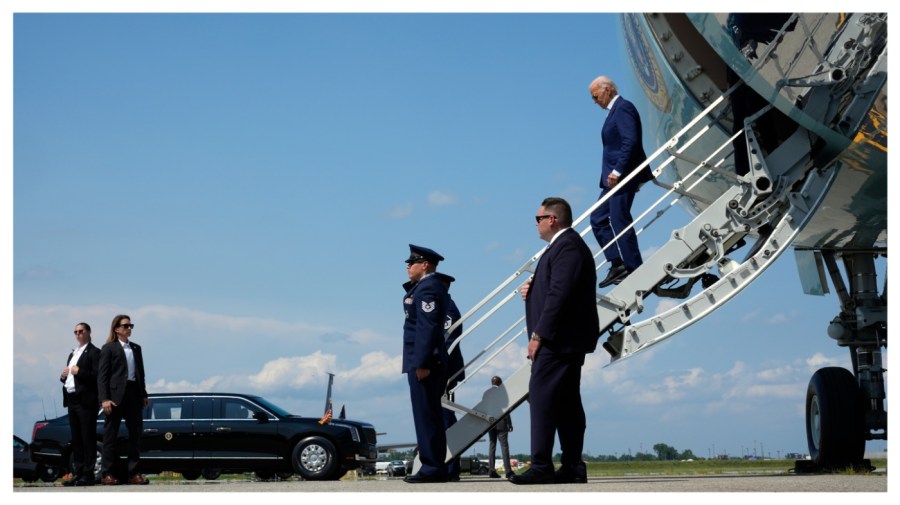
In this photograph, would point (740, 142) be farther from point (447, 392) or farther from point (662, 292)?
point (447, 392)

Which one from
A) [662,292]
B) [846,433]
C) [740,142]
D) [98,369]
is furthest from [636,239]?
[98,369]

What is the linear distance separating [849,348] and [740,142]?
3.39 meters

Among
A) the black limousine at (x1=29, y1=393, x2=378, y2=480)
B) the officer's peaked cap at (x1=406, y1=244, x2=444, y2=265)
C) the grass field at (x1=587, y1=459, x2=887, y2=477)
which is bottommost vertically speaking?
the grass field at (x1=587, y1=459, x2=887, y2=477)

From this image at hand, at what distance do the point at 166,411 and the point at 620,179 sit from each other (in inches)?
382

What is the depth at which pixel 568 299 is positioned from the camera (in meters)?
6.71

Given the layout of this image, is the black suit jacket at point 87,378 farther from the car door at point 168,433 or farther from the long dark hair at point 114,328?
the car door at point 168,433

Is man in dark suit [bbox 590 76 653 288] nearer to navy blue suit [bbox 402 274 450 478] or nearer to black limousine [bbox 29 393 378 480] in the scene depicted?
navy blue suit [bbox 402 274 450 478]

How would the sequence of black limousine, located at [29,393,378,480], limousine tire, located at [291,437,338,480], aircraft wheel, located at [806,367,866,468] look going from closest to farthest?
aircraft wheel, located at [806,367,866,468]
limousine tire, located at [291,437,338,480]
black limousine, located at [29,393,378,480]

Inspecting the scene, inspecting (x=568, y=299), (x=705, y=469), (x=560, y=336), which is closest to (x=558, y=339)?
(x=560, y=336)

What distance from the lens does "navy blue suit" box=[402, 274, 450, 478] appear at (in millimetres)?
7898

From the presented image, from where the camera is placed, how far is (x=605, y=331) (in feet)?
27.7

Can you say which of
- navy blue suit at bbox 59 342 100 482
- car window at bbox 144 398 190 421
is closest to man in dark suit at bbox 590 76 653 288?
navy blue suit at bbox 59 342 100 482

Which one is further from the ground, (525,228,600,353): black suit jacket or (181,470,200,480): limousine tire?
(525,228,600,353): black suit jacket

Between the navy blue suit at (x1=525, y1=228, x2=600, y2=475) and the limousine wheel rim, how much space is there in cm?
877
